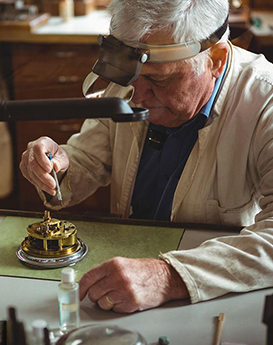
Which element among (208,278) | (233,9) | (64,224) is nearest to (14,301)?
(64,224)

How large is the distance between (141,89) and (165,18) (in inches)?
8.5

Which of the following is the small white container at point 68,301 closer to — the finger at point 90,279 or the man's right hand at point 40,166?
the finger at point 90,279

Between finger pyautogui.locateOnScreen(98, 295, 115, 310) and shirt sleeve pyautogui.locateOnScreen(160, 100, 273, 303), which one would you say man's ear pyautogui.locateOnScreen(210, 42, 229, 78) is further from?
finger pyautogui.locateOnScreen(98, 295, 115, 310)

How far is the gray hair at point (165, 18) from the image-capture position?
5.17 ft

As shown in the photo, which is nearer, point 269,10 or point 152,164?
point 152,164

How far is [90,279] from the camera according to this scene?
4.40 feet

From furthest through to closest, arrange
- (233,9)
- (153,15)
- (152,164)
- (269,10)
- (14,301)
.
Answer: (269,10) → (233,9) → (152,164) → (153,15) → (14,301)

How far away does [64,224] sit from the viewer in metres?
1.59

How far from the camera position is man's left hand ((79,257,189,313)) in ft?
4.29

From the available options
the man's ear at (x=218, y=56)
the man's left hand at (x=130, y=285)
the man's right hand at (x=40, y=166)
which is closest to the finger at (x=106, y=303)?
the man's left hand at (x=130, y=285)

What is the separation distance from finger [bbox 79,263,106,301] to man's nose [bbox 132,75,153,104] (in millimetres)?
562

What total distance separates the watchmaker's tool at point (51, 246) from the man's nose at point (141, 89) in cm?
42

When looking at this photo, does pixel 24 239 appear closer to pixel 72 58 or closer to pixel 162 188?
pixel 162 188

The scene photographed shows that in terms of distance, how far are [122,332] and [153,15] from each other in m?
0.84
